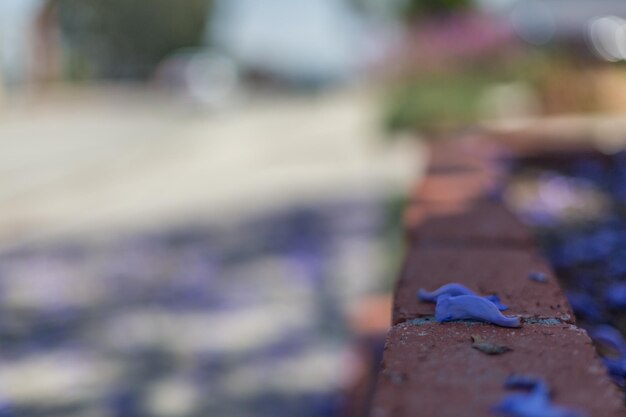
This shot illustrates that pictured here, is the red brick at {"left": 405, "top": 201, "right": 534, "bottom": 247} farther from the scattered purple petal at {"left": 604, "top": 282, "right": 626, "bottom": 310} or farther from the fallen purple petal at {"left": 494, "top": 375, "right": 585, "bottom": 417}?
the fallen purple petal at {"left": 494, "top": 375, "right": 585, "bottom": 417}

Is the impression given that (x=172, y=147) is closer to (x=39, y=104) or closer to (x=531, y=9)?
(x=531, y=9)

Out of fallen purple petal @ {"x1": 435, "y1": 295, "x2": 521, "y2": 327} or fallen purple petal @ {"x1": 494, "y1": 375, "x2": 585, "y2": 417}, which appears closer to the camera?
fallen purple petal @ {"x1": 494, "y1": 375, "x2": 585, "y2": 417}

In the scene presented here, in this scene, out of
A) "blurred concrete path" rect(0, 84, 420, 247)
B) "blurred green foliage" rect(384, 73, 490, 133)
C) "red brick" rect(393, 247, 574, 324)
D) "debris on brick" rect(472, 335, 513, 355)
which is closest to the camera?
"debris on brick" rect(472, 335, 513, 355)

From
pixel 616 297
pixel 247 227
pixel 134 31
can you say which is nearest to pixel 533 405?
pixel 616 297

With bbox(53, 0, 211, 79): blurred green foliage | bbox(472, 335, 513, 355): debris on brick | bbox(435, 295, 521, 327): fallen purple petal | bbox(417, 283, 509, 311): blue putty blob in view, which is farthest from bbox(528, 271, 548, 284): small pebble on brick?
bbox(53, 0, 211, 79): blurred green foliage

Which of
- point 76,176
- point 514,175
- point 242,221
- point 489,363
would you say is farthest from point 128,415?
point 76,176

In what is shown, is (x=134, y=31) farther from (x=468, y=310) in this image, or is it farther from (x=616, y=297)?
(x=468, y=310)

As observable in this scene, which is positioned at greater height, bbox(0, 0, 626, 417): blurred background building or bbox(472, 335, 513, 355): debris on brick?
bbox(472, 335, 513, 355): debris on brick
